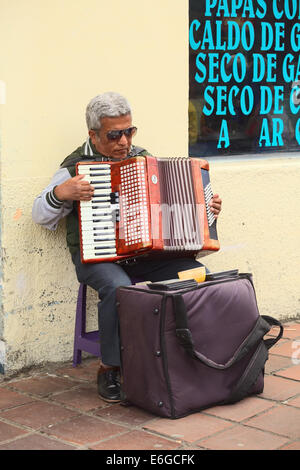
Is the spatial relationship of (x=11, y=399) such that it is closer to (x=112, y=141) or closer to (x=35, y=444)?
(x=35, y=444)

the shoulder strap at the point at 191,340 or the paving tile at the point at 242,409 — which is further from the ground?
the shoulder strap at the point at 191,340

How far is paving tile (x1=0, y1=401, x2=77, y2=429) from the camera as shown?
300 cm

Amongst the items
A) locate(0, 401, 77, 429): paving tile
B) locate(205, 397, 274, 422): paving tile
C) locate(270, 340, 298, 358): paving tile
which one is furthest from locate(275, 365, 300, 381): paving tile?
locate(0, 401, 77, 429): paving tile

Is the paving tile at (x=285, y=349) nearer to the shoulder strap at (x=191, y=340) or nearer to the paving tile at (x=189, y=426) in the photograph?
the shoulder strap at (x=191, y=340)

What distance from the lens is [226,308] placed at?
10.1 feet

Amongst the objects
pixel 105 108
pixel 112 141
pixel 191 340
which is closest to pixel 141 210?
pixel 112 141

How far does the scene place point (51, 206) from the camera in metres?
3.38

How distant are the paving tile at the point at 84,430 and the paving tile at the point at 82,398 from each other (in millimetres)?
163

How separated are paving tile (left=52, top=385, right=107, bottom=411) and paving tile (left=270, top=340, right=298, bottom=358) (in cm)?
111

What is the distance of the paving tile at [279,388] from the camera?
10.7 ft

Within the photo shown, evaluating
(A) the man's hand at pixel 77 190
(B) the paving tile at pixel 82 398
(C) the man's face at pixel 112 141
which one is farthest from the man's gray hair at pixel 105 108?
(B) the paving tile at pixel 82 398

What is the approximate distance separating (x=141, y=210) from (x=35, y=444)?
111cm
